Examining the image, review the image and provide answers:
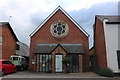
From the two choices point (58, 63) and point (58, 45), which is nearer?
point (58, 63)

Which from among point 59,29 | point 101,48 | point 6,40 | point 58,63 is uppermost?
point 59,29

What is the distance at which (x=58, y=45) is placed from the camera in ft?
72.1

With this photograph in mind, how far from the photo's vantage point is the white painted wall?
16938mm

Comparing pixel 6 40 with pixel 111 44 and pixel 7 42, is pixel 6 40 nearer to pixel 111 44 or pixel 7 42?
pixel 7 42

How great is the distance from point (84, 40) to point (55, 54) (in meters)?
5.54

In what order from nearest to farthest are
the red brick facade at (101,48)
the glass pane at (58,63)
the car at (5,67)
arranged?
the car at (5,67), the red brick facade at (101,48), the glass pane at (58,63)

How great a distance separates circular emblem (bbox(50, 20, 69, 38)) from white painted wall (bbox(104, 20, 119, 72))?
791 centimetres

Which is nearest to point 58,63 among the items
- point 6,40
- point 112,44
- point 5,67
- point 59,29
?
point 59,29

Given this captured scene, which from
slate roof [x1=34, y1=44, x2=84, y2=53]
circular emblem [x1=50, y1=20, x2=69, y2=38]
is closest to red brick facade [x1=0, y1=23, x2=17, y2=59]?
slate roof [x1=34, y1=44, x2=84, y2=53]

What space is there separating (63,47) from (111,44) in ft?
25.2

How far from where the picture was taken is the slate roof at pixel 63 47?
21.9 m

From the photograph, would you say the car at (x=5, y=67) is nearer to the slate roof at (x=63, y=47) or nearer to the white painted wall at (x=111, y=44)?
the slate roof at (x=63, y=47)

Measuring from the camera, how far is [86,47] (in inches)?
917

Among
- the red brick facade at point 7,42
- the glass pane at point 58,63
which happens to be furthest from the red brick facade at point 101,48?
the red brick facade at point 7,42
